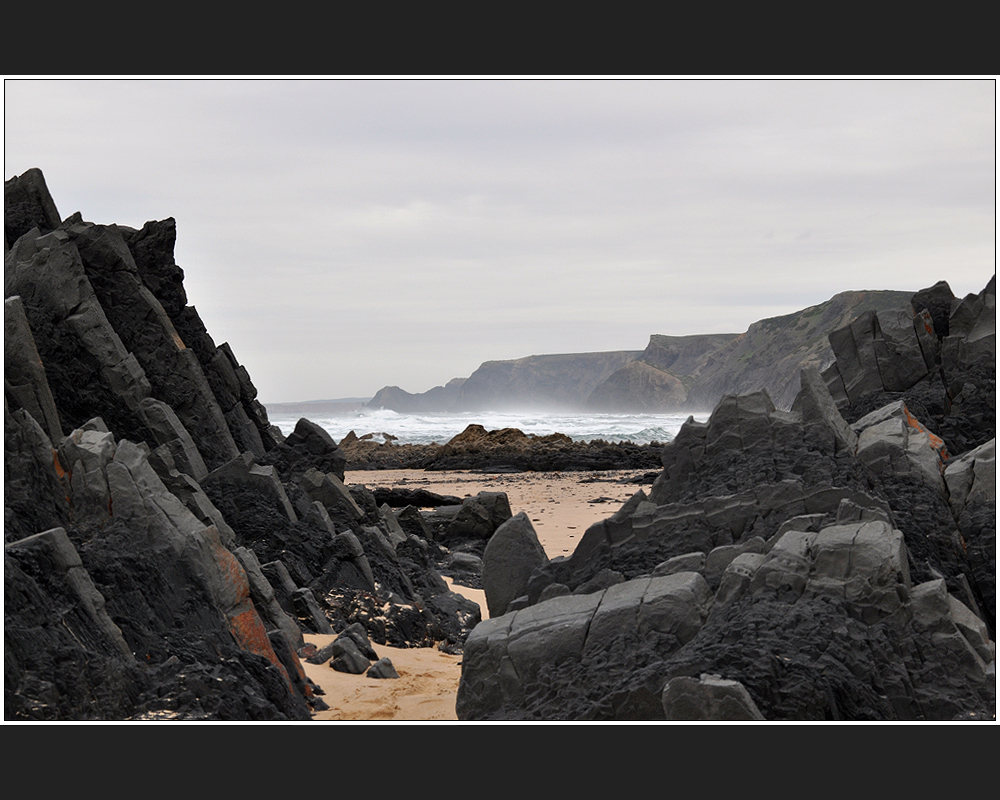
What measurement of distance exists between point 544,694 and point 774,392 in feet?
126

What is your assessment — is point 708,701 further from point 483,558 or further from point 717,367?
point 717,367

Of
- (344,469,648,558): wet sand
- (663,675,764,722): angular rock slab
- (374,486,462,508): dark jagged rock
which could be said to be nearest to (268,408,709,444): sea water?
(344,469,648,558): wet sand

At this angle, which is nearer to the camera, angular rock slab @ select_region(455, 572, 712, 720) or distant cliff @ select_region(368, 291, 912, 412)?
angular rock slab @ select_region(455, 572, 712, 720)

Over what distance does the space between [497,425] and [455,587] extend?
121ft

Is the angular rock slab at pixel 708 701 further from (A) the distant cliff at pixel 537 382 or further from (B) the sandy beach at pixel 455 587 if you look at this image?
(A) the distant cliff at pixel 537 382

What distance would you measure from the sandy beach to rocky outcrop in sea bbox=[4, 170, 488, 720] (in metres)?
0.30

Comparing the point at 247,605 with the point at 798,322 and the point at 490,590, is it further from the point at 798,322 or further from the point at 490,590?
the point at 798,322

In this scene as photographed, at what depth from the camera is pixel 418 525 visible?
14.4 meters

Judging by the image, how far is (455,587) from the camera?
38.5 ft

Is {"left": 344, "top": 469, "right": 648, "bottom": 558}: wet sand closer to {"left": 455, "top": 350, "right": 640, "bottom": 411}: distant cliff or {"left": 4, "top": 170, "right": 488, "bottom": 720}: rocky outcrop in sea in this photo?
{"left": 4, "top": 170, "right": 488, "bottom": 720}: rocky outcrop in sea

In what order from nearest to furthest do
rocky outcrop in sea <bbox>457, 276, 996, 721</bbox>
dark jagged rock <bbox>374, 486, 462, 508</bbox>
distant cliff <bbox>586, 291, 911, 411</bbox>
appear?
rocky outcrop in sea <bbox>457, 276, 996, 721</bbox> → dark jagged rock <bbox>374, 486, 462, 508</bbox> → distant cliff <bbox>586, 291, 911, 411</bbox>

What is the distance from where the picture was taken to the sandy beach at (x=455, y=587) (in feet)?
21.0

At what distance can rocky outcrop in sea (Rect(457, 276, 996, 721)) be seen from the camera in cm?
470

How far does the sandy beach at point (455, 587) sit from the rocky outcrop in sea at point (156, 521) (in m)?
0.30
